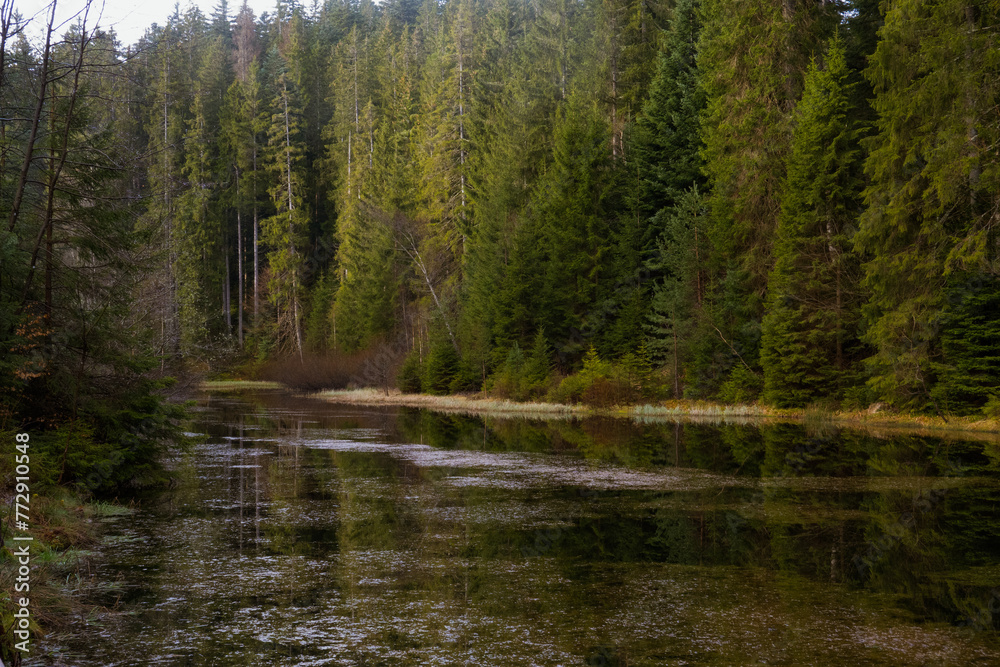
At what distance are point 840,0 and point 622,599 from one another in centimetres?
3088

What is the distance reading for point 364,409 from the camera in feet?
130

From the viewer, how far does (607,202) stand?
130ft

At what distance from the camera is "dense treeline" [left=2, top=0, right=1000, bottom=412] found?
23.1 meters

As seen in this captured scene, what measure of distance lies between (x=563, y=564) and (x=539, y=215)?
107 feet

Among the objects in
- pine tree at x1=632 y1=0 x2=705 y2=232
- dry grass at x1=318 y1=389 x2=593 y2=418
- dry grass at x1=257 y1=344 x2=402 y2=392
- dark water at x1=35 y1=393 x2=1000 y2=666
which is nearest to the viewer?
dark water at x1=35 y1=393 x2=1000 y2=666

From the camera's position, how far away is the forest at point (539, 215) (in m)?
13.0

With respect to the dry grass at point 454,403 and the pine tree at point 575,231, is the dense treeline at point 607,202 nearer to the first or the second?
the pine tree at point 575,231

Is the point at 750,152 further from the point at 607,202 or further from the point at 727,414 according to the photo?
the point at 727,414

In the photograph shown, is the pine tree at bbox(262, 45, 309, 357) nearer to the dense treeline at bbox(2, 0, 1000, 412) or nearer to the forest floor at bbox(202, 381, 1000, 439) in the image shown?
the dense treeline at bbox(2, 0, 1000, 412)

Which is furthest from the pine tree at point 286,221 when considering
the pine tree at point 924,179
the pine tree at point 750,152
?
the pine tree at point 924,179

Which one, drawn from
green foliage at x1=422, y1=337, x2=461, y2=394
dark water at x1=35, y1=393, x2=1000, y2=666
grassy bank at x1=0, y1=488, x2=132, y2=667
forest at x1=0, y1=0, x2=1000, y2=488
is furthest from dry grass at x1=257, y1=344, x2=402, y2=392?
grassy bank at x1=0, y1=488, x2=132, y2=667

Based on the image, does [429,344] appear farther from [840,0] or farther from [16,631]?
[16,631]

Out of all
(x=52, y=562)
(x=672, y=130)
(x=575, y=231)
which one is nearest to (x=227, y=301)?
(x=575, y=231)

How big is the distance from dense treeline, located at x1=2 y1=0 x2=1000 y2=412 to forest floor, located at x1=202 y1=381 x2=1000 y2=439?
21.4 inches
